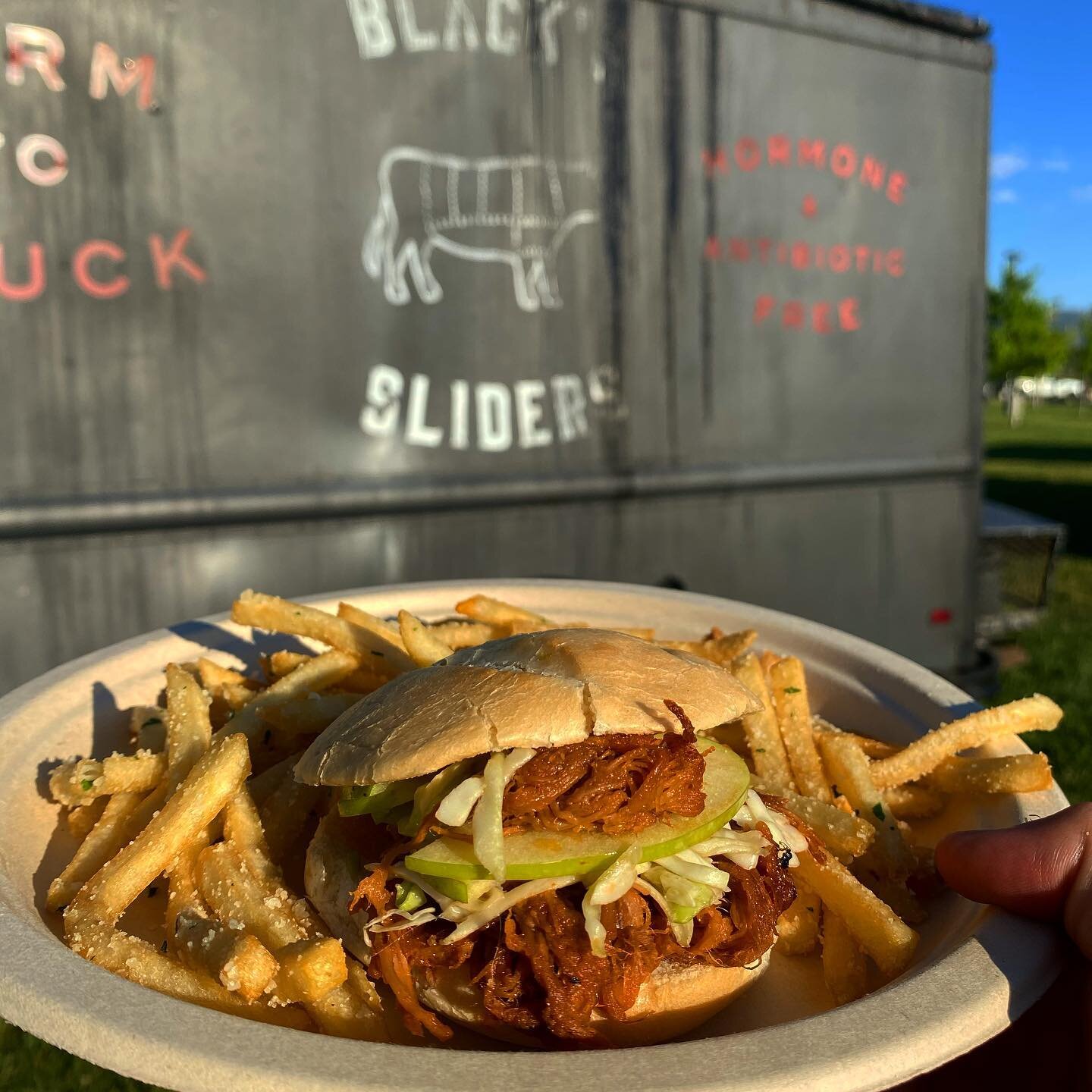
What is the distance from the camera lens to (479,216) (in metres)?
3.56

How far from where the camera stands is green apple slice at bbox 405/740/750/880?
4.55 feet

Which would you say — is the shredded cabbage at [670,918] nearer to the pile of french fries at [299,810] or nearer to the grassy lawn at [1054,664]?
the pile of french fries at [299,810]

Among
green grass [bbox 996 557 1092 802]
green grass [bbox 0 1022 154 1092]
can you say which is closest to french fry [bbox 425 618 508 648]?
green grass [bbox 0 1022 154 1092]

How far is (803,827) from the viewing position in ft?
5.65

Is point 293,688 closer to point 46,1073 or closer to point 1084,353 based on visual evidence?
point 46,1073

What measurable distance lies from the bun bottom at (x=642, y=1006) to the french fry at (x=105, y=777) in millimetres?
792

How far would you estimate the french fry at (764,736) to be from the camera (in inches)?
76.2

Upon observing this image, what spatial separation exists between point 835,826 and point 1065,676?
5.53m

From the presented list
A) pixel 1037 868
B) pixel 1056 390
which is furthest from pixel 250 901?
pixel 1056 390

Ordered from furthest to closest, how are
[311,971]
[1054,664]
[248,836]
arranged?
[1054,664], [248,836], [311,971]

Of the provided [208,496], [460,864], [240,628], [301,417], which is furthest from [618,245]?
[460,864]

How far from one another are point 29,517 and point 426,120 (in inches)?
85.0

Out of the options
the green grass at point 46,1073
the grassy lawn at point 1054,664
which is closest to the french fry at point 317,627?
the green grass at point 46,1073

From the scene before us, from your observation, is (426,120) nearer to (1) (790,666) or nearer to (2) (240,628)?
(2) (240,628)
